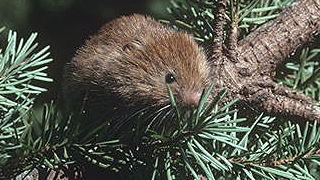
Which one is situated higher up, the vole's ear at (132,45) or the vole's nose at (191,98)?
the vole's ear at (132,45)

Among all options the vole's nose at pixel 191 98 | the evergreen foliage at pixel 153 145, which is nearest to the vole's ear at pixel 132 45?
the vole's nose at pixel 191 98

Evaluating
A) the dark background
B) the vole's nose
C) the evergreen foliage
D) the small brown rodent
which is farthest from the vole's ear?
the dark background

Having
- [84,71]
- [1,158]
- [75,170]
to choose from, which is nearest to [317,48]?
[84,71]

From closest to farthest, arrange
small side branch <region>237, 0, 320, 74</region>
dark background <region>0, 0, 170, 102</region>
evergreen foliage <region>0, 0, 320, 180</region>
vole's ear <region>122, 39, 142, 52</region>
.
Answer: evergreen foliage <region>0, 0, 320, 180</region>, small side branch <region>237, 0, 320, 74</region>, vole's ear <region>122, 39, 142, 52</region>, dark background <region>0, 0, 170, 102</region>

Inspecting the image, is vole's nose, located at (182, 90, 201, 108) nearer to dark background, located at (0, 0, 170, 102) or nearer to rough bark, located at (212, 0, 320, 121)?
rough bark, located at (212, 0, 320, 121)

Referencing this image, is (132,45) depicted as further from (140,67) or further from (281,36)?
(281,36)

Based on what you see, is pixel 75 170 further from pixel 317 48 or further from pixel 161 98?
pixel 317 48

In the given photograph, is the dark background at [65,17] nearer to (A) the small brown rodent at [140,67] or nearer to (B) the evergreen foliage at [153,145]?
(A) the small brown rodent at [140,67]

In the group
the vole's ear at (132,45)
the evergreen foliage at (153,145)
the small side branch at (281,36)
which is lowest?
the evergreen foliage at (153,145)
